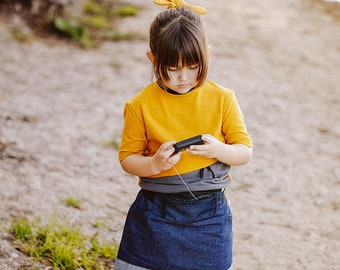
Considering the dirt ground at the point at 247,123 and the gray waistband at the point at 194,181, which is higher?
the gray waistband at the point at 194,181

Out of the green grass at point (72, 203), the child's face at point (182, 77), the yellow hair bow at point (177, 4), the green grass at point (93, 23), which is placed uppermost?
the yellow hair bow at point (177, 4)

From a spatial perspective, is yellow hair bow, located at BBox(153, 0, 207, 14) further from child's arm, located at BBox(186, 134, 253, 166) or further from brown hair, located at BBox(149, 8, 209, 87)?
child's arm, located at BBox(186, 134, 253, 166)

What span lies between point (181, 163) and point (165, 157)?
16 centimetres

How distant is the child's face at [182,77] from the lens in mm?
1923

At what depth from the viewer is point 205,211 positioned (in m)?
2.08

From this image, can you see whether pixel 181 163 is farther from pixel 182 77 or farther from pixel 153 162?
pixel 182 77

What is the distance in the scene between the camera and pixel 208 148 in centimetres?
190

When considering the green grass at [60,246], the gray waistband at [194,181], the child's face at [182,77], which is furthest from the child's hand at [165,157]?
the green grass at [60,246]

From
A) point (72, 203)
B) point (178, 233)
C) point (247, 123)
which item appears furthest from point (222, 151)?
point (247, 123)

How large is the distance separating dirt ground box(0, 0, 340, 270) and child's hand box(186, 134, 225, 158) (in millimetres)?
1261

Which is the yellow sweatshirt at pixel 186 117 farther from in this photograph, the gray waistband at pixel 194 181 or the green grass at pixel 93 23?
the green grass at pixel 93 23

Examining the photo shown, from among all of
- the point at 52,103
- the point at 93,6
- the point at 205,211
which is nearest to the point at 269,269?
the point at 205,211

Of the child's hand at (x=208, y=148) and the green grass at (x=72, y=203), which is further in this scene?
the green grass at (x=72, y=203)

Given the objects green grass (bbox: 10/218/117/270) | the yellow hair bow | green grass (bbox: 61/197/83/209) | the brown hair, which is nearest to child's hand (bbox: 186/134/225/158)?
the brown hair
